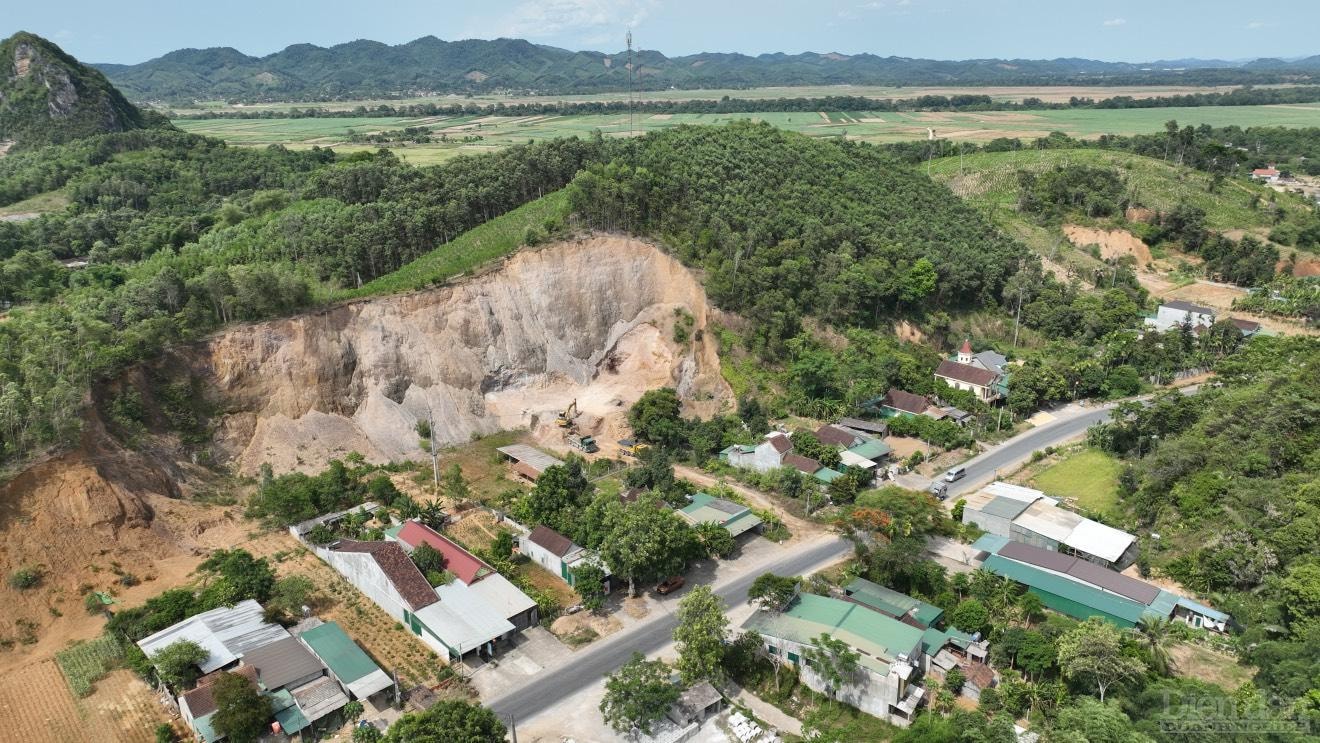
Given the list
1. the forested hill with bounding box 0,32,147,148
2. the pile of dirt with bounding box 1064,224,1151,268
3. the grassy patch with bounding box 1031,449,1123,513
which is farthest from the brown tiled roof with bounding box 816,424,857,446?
the forested hill with bounding box 0,32,147,148

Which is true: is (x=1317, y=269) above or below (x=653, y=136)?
below

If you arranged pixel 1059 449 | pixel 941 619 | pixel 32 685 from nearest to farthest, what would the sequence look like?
pixel 32 685
pixel 941 619
pixel 1059 449

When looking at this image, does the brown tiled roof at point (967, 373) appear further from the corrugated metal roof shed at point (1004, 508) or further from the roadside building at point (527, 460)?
the roadside building at point (527, 460)

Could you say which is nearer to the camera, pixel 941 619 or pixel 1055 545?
pixel 941 619

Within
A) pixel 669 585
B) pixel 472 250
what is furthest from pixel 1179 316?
pixel 472 250

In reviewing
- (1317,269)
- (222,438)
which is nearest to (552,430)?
(222,438)

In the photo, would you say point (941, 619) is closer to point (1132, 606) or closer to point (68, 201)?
point (1132, 606)

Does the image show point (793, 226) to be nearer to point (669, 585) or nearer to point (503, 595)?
point (669, 585)

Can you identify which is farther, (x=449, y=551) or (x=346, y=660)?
(x=449, y=551)
